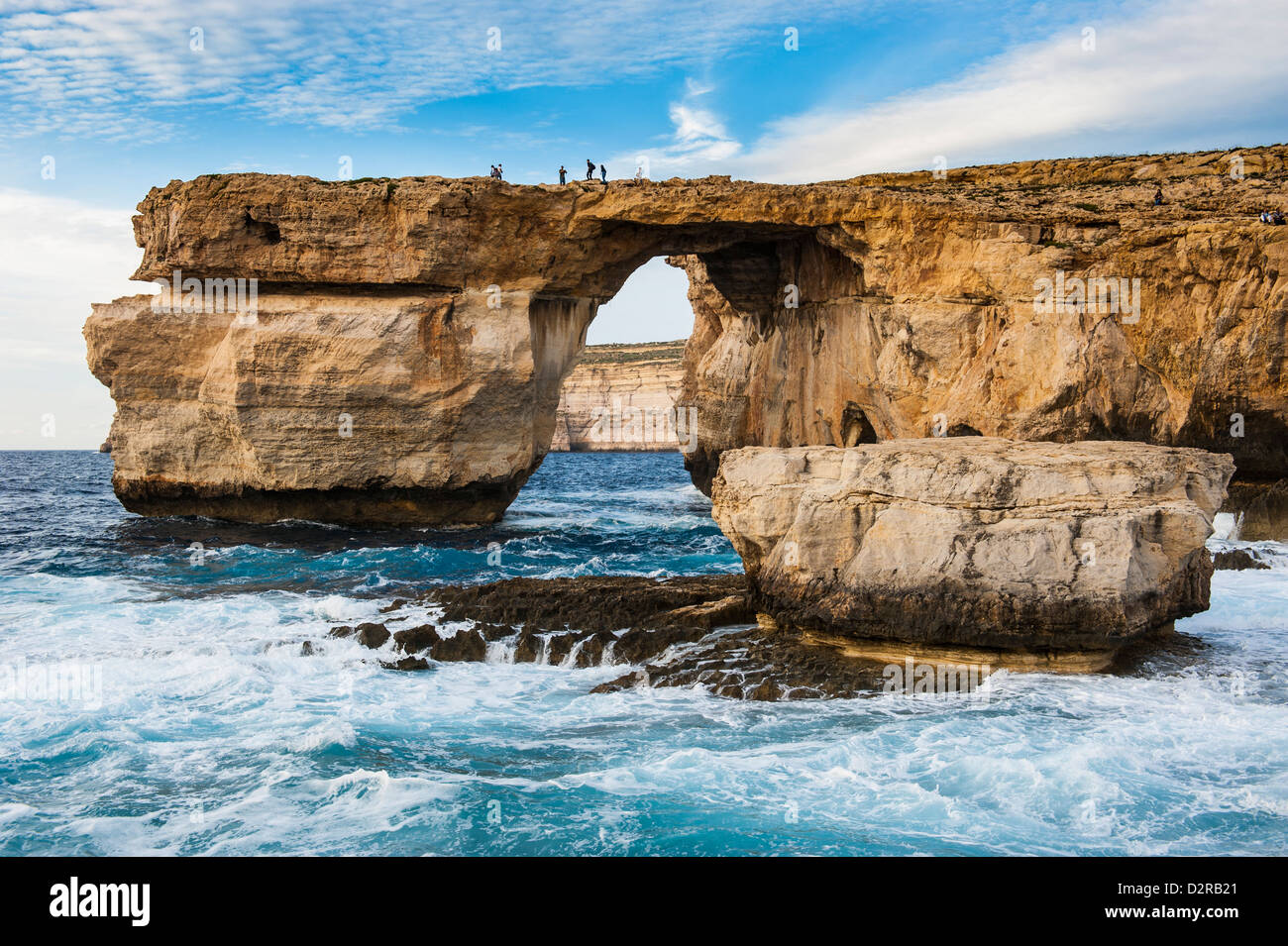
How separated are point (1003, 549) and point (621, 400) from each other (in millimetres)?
75348

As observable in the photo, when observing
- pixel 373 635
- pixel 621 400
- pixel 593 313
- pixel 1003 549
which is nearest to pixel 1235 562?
pixel 1003 549

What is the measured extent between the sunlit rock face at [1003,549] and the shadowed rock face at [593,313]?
183 inches

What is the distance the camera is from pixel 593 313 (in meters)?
26.5

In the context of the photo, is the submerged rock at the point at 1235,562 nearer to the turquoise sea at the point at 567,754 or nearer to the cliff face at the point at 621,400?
the turquoise sea at the point at 567,754

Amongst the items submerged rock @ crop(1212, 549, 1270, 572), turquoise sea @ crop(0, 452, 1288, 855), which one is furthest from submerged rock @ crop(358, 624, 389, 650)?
submerged rock @ crop(1212, 549, 1270, 572)

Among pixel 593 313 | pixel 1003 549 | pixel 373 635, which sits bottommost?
pixel 373 635

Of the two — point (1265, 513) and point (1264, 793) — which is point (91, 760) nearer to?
point (1264, 793)

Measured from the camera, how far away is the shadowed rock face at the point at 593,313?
714 inches

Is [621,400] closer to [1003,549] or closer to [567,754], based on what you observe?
[1003,549]

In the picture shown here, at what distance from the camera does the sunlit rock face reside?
1207cm

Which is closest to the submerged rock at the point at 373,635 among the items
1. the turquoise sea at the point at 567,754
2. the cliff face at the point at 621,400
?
the turquoise sea at the point at 567,754

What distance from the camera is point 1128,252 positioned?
1795 cm
